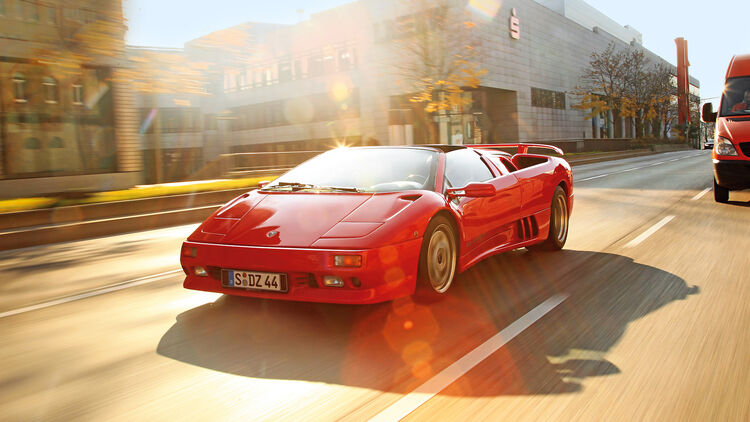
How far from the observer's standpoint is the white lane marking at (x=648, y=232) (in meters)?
7.48

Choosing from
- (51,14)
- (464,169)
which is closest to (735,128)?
(464,169)

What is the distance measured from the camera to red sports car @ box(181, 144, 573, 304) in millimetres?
4125

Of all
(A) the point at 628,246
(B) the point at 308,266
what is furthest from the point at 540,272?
(B) the point at 308,266

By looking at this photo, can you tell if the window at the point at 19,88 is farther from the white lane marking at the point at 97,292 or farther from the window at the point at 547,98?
the window at the point at 547,98

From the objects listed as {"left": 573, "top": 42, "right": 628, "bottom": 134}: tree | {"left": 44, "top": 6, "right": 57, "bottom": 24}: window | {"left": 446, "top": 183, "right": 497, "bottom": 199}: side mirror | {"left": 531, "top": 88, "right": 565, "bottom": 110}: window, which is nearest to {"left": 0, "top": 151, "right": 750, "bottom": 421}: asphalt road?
{"left": 446, "top": 183, "right": 497, "bottom": 199}: side mirror

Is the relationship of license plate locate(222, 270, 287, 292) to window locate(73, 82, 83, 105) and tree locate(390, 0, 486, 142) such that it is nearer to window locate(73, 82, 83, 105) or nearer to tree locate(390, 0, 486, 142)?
window locate(73, 82, 83, 105)

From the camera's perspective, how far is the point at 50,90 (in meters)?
17.6

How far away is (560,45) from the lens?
2426 inches

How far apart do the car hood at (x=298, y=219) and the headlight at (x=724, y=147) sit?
27.0 ft

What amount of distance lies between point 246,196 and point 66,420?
265 centimetres

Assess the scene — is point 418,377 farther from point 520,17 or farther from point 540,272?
point 520,17

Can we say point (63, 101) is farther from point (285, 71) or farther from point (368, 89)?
point (285, 71)

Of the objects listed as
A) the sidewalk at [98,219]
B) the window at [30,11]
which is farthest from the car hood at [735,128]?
the window at [30,11]

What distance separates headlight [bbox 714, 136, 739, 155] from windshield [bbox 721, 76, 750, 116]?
33.5 inches
